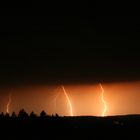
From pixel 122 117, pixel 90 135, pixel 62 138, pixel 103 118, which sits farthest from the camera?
pixel 122 117

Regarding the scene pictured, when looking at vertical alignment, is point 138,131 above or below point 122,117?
below

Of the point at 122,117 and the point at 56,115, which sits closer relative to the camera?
the point at 56,115

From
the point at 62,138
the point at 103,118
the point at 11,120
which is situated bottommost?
the point at 62,138

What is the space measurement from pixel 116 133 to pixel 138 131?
4410mm

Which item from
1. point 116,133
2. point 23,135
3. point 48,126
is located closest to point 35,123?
point 48,126

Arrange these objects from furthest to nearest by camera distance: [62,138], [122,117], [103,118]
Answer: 1. [122,117]
2. [103,118]
3. [62,138]

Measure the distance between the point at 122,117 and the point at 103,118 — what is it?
12.4 meters

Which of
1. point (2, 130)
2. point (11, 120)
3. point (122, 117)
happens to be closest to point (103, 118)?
point (122, 117)

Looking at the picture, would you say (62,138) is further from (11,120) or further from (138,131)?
(138,131)

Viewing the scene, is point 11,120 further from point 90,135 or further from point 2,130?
point 90,135

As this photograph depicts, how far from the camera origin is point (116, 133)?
56.3 meters

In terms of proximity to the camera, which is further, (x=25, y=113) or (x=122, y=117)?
(x=122, y=117)

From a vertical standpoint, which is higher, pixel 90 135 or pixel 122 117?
pixel 122 117

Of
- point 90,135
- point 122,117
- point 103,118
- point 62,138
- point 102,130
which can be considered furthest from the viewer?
point 122,117
